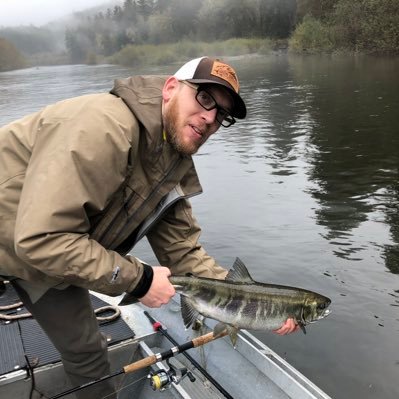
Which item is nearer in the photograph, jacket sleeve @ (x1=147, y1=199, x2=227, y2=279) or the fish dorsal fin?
the fish dorsal fin

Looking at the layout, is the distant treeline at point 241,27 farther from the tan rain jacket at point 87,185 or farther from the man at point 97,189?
the tan rain jacket at point 87,185

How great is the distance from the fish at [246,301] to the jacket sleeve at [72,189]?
1.93 feet

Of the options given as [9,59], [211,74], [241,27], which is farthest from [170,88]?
[9,59]

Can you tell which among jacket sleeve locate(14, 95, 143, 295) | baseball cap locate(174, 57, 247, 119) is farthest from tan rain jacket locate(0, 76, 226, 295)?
baseball cap locate(174, 57, 247, 119)

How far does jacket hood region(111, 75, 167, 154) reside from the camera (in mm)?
3115

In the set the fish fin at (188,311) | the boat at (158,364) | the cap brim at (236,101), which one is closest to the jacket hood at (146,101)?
the cap brim at (236,101)

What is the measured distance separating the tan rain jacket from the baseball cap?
24cm

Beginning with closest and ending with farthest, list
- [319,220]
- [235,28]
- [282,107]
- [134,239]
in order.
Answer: [134,239] → [319,220] → [282,107] → [235,28]

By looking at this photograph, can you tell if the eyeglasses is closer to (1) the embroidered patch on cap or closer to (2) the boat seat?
(1) the embroidered patch on cap

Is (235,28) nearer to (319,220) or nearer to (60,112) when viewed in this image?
(319,220)

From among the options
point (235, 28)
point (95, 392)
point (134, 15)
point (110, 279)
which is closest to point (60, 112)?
point (110, 279)

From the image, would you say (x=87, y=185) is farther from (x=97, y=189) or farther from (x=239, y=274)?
(x=239, y=274)

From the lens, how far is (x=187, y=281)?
3354mm

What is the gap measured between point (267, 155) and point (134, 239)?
13.5m
